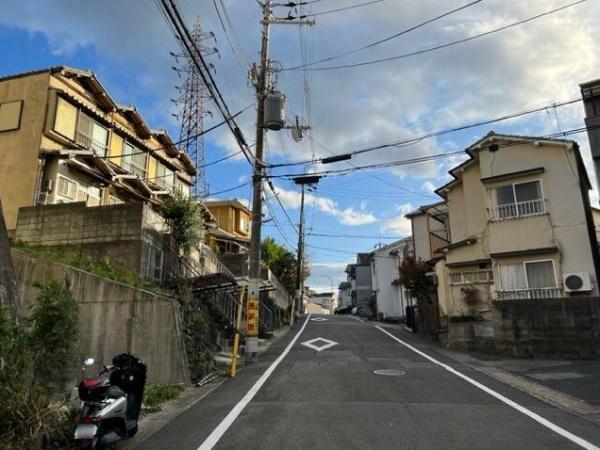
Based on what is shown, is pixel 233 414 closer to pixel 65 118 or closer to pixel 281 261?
pixel 65 118

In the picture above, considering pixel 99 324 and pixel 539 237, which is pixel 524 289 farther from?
pixel 99 324

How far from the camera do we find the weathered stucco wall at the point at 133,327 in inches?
418

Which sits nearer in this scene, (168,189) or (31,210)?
(31,210)

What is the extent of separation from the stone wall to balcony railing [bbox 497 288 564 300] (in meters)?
1.90

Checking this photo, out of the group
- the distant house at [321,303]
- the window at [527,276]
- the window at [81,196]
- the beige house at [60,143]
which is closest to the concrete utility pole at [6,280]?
the beige house at [60,143]

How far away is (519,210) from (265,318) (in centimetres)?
1390

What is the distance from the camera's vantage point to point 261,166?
16406mm

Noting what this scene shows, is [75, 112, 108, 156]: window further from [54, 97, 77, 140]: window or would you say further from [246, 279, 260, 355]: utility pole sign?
[246, 279, 260, 355]: utility pole sign

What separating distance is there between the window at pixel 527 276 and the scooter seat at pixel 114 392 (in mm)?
17043

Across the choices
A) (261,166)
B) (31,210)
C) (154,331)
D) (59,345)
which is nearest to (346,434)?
(59,345)

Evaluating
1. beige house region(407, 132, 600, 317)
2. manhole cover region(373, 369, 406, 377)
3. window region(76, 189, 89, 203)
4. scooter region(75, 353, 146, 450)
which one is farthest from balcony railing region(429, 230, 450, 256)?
scooter region(75, 353, 146, 450)

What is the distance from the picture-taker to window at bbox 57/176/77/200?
19131mm

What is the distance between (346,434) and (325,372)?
5618 millimetres

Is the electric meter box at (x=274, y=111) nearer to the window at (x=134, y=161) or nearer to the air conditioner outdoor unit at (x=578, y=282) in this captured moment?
the window at (x=134, y=161)
